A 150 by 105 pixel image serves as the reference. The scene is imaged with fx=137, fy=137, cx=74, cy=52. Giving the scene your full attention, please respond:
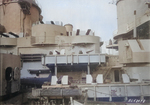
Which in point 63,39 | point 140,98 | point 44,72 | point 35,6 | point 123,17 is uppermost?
point 35,6

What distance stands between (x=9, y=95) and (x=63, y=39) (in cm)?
990

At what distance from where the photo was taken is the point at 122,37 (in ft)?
66.4

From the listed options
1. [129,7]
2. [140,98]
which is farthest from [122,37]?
[140,98]

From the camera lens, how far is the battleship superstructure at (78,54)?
1275 centimetres

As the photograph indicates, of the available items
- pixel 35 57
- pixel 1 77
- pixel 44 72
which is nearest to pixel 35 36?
pixel 35 57

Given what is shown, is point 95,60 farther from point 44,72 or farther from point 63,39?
point 44,72

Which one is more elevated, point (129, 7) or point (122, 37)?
point (129, 7)

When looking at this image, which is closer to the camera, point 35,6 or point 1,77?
point 1,77

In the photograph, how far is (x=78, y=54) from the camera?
15.3 m

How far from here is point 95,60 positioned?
15258 mm

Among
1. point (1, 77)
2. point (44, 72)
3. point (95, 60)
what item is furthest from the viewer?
point (44, 72)

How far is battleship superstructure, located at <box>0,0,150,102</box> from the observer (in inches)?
502

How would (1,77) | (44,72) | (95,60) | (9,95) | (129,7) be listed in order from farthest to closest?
(44,72) → (129,7) → (95,60) → (9,95) → (1,77)

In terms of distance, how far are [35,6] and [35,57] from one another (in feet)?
34.2
